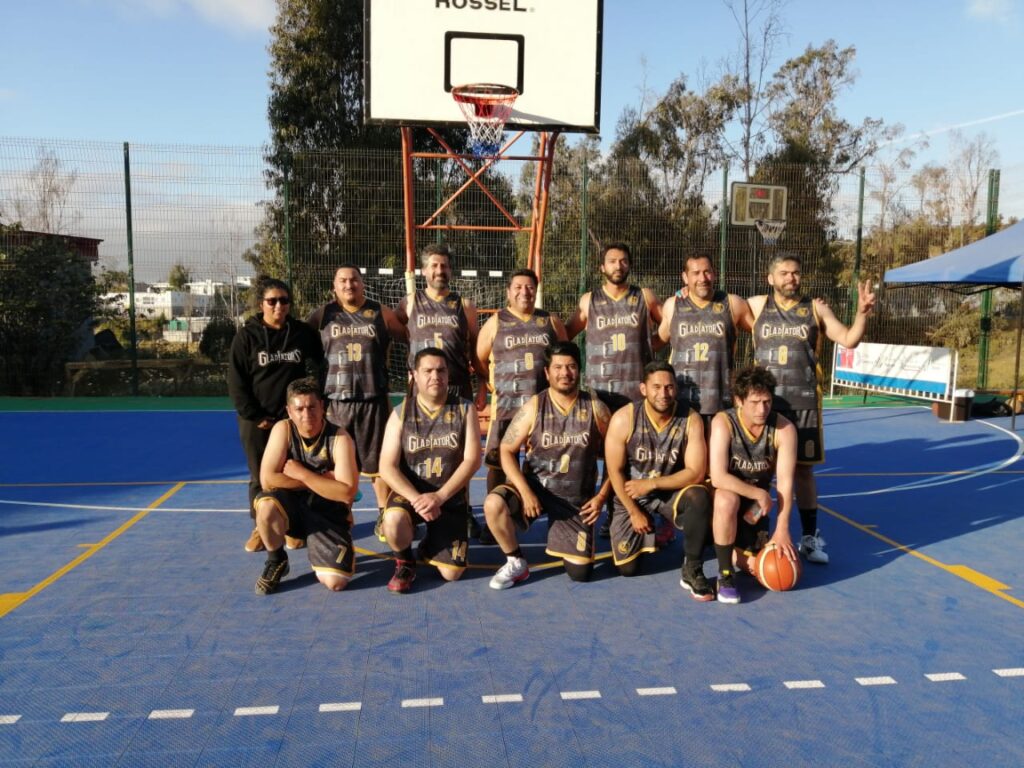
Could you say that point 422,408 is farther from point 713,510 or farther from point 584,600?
point 713,510

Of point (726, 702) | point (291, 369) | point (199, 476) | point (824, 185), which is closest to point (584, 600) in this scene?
point (726, 702)

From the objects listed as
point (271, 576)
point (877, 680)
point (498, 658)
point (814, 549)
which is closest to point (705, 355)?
point (814, 549)

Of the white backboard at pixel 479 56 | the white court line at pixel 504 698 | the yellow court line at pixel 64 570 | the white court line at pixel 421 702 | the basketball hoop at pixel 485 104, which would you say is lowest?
the yellow court line at pixel 64 570

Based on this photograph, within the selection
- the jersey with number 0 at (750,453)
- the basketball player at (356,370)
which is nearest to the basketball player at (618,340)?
the jersey with number 0 at (750,453)

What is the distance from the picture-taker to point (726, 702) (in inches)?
117

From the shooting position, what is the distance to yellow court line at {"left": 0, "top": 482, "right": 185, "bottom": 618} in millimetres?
3920

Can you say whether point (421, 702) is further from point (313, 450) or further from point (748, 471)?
point (748, 471)

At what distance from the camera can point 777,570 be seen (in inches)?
162

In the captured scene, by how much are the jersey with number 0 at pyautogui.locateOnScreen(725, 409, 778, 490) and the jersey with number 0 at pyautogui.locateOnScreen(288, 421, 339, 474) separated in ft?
7.32

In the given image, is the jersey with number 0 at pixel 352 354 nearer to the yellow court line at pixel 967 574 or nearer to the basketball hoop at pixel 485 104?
the yellow court line at pixel 967 574

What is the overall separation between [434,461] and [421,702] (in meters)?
1.57

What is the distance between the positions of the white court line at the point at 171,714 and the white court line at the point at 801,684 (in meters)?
2.33

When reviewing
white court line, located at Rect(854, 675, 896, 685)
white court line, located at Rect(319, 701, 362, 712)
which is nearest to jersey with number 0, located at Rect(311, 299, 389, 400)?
white court line, located at Rect(319, 701, 362, 712)

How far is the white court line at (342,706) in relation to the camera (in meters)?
2.90
